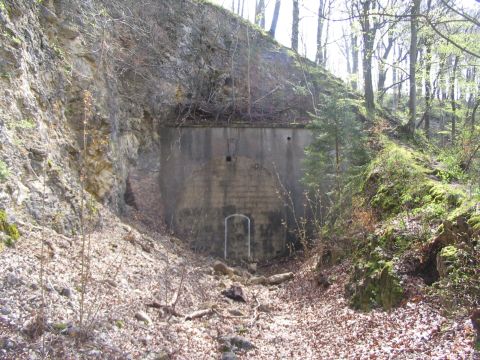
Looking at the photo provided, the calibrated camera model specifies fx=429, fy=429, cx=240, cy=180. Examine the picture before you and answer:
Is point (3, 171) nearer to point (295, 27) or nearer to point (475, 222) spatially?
point (475, 222)

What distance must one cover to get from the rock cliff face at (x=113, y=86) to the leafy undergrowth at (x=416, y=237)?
5284mm

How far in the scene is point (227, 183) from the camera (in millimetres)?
15734

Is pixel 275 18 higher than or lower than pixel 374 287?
higher

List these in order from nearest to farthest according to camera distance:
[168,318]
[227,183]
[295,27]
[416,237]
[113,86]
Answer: [168,318] → [416,237] → [113,86] → [227,183] → [295,27]

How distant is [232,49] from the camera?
19141mm

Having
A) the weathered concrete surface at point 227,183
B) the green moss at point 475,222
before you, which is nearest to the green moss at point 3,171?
the green moss at point 475,222

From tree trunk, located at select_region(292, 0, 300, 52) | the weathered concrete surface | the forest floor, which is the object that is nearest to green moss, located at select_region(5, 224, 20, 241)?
the forest floor

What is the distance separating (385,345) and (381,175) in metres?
6.37

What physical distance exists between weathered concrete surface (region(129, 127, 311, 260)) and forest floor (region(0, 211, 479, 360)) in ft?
15.6

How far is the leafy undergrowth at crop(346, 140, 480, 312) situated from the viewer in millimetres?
6023

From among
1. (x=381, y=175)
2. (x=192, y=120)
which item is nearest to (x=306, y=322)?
(x=381, y=175)

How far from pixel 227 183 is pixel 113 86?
5.23m

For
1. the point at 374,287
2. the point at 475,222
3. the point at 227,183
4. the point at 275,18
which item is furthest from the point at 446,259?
the point at 275,18

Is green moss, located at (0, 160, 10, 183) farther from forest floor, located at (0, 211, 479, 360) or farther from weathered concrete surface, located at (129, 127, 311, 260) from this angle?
weathered concrete surface, located at (129, 127, 311, 260)
